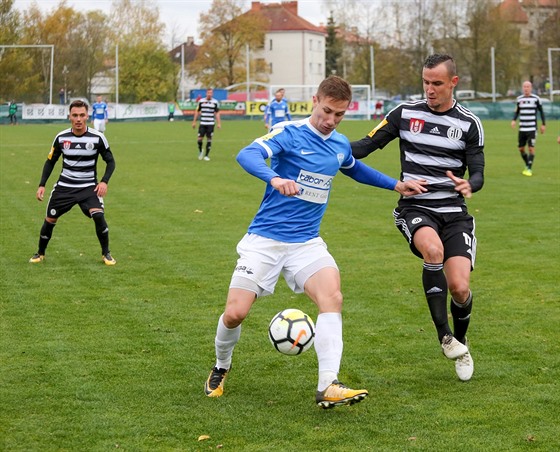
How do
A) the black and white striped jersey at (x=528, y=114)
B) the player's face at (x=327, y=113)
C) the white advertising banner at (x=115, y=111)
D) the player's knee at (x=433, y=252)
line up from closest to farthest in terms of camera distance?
the player's face at (x=327, y=113) → the player's knee at (x=433, y=252) → the black and white striped jersey at (x=528, y=114) → the white advertising banner at (x=115, y=111)

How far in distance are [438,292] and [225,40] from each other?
88.6 meters

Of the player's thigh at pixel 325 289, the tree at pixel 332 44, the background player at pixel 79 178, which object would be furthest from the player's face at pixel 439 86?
the tree at pixel 332 44

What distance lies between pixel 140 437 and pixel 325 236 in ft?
26.2

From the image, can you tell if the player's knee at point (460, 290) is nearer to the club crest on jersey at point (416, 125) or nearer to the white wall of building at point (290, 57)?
the club crest on jersey at point (416, 125)

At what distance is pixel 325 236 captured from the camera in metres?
12.8

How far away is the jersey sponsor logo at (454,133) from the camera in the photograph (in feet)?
21.0

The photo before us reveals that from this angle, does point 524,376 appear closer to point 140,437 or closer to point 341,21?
point 140,437

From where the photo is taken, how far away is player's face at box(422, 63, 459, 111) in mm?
6246

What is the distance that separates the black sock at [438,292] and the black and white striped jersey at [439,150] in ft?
1.48

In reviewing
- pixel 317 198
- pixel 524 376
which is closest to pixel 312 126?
pixel 317 198

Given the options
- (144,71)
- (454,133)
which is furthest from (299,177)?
(144,71)

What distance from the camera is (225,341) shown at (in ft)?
19.3

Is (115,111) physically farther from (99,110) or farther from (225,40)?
(225,40)

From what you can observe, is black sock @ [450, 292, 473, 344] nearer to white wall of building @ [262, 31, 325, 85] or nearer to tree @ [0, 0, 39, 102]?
tree @ [0, 0, 39, 102]
